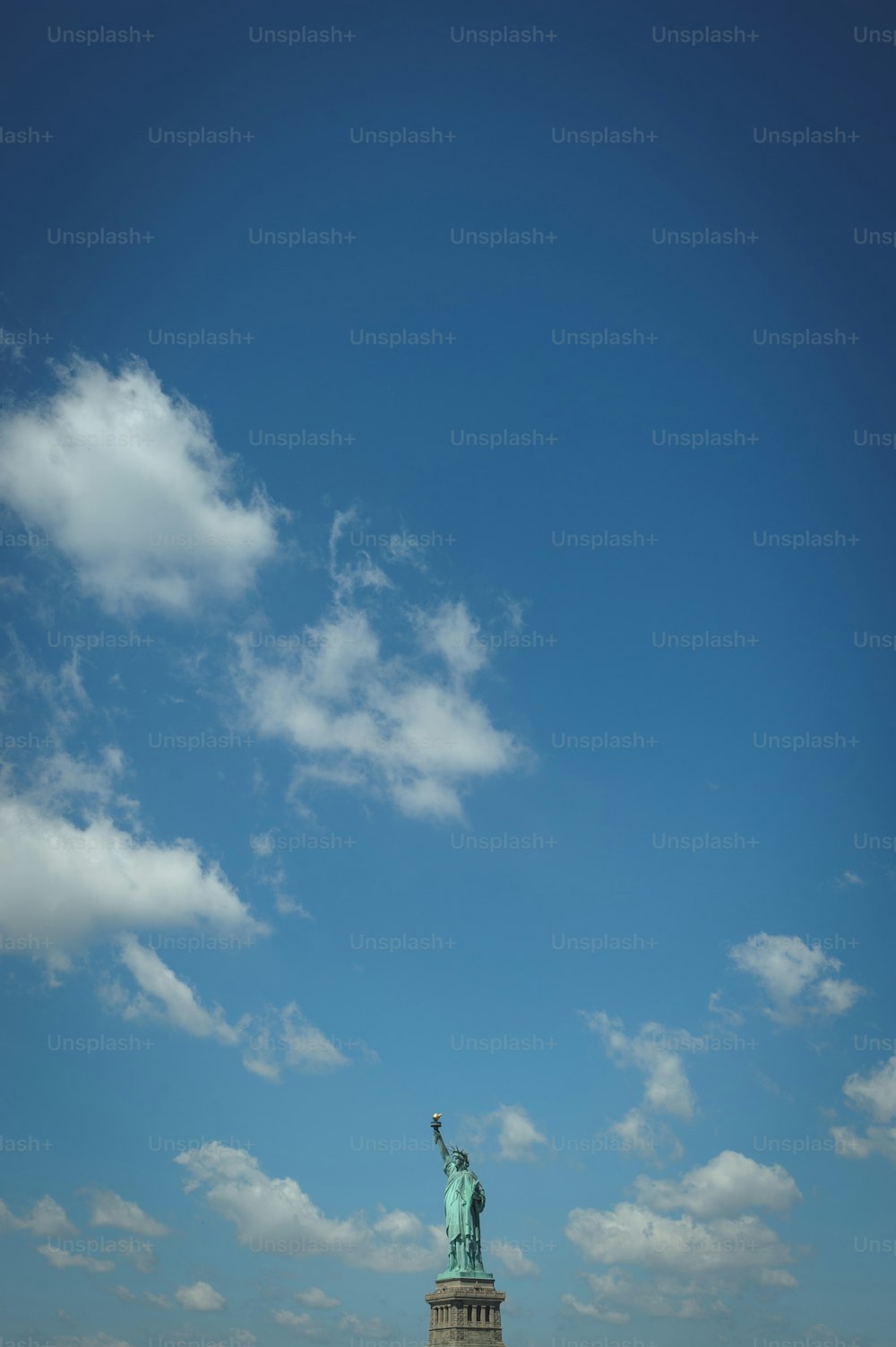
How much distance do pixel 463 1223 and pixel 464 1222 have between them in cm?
12

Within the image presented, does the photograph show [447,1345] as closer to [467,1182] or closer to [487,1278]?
[487,1278]

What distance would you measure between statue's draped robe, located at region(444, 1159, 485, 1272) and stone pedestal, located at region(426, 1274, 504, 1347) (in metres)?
1.10

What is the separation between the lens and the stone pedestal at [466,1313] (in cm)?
7012

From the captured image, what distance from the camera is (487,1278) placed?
239ft

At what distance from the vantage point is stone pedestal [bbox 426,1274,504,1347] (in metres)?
70.1

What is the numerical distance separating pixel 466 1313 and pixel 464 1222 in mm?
5011

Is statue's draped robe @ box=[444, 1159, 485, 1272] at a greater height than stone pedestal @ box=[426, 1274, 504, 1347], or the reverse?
statue's draped robe @ box=[444, 1159, 485, 1272]

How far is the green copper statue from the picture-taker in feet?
240

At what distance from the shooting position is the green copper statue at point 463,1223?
73.2 meters

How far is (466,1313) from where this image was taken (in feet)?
232

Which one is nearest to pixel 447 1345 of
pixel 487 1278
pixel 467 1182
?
pixel 487 1278

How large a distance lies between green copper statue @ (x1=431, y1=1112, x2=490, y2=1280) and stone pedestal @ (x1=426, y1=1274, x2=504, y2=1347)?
0.68 meters

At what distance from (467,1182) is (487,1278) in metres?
5.58

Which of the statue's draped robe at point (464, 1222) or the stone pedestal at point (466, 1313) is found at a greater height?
the statue's draped robe at point (464, 1222)
